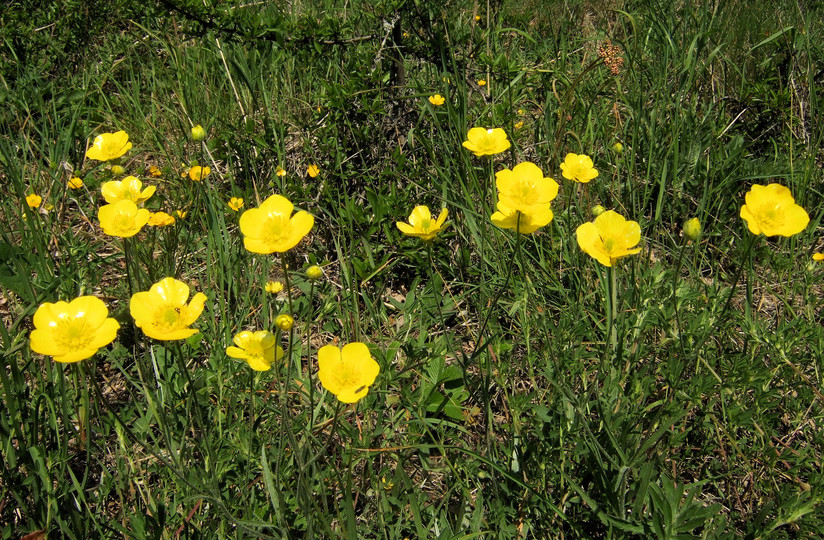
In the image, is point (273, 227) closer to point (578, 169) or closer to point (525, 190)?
point (525, 190)

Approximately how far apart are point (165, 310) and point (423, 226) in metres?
0.80

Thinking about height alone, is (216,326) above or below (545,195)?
below

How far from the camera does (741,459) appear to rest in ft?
5.99

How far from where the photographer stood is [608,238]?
1659 mm

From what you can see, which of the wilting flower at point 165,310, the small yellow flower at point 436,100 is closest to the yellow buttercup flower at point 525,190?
the wilting flower at point 165,310

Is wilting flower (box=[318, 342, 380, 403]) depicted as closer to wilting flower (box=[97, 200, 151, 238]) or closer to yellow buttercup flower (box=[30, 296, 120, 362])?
yellow buttercup flower (box=[30, 296, 120, 362])

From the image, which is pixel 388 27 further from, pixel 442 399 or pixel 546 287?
pixel 442 399

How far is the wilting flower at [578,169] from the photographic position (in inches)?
87.8

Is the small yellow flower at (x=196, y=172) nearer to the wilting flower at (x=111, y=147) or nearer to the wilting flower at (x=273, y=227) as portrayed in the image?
the wilting flower at (x=111, y=147)

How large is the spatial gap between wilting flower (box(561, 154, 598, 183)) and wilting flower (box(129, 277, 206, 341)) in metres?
1.43

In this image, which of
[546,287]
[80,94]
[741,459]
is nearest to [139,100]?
[80,94]

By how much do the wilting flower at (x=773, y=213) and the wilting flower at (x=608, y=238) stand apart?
285 millimetres

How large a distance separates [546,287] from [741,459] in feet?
2.87

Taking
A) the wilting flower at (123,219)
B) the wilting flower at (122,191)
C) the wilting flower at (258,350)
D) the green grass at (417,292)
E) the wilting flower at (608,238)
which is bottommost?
the green grass at (417,292)
